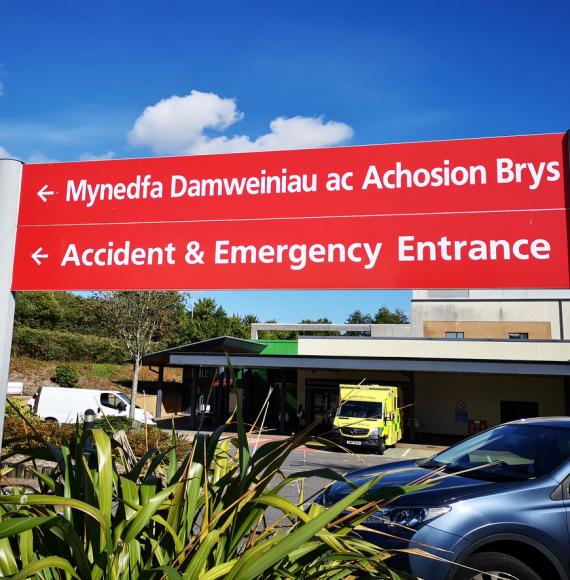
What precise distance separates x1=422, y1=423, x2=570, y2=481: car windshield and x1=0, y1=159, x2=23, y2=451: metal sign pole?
3.29 metres

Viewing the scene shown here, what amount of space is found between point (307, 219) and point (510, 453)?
122 inches

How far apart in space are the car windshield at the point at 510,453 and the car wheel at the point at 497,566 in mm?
588

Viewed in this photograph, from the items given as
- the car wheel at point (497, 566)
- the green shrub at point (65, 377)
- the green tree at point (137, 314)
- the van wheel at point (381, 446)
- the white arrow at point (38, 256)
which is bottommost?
the van wheel at point (381, 446)

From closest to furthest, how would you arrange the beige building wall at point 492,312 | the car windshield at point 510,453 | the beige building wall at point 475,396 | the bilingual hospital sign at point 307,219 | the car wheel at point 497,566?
the bilingual hospital sign at point 307,219 → the car wheel at point 497,566 → the car windshield at point 510,453 → the beige building wall at point 475,396 → the beige building wall at point 492,312

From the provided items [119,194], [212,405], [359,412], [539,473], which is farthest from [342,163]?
[212,405]

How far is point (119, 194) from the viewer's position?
3711 mm

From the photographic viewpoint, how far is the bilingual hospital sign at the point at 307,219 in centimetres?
317

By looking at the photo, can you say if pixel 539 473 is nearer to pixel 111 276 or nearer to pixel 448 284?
pixel 448 284

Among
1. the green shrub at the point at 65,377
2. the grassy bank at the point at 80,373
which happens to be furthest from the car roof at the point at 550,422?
the green shrub at the point at 65,377

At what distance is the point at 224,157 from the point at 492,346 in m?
28.4

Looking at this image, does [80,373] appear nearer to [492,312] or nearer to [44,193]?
[492,312]

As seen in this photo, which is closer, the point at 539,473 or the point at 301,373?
the point at 539,473

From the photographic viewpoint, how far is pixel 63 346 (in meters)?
40.5

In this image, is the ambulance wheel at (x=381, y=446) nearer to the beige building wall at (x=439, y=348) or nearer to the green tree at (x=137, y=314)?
the beige building wall at (x=439, y=348)
